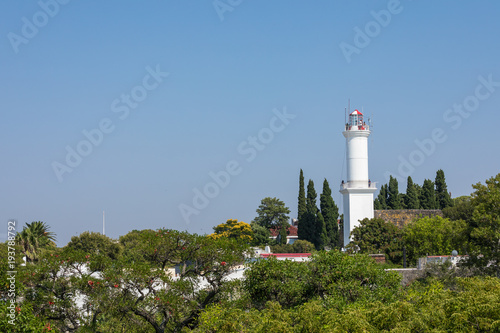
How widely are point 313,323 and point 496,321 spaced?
12.4 feet

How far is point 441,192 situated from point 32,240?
41.3m

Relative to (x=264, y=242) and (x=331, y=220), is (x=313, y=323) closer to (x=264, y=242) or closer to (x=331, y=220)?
(x=331, y=220)

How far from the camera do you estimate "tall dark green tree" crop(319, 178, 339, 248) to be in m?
61.1

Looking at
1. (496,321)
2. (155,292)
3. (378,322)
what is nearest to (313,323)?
(378,322)

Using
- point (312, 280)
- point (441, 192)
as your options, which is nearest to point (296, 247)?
point (441, 192)

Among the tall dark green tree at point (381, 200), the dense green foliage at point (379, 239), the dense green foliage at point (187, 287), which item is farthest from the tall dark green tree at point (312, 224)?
the dense green foliage at point (187, 287)

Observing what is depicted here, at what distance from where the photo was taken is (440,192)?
64438 millimetres

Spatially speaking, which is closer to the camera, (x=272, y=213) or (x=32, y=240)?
(x=32, y=240)

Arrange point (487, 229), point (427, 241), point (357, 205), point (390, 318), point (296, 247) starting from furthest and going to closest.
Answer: point (296, 247), point (357, 205), point (427, 241), point (487, 229), point (390, 318)

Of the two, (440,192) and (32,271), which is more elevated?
(440,192)

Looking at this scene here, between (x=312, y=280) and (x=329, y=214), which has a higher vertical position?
(x=329, y=214)

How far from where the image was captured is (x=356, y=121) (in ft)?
168

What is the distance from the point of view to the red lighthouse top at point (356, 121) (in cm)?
5088

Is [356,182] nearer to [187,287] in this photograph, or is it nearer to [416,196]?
[416,196]
